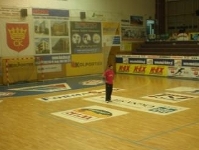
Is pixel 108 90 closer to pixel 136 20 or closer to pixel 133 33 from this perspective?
pixel 133 33

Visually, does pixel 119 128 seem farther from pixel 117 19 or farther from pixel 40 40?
pixel 117 19

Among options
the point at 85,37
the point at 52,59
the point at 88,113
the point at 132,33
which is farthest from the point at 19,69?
the point at 132,33

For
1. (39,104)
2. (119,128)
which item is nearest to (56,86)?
(39,104)

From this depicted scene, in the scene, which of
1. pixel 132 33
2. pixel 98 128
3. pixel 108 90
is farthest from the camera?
pixel 132 33

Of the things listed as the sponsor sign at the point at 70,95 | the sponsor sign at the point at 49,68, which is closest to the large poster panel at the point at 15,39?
the sponsor sign at the point at 49,68

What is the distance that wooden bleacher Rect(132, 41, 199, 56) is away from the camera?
1900 cm

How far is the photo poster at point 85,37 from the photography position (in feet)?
59.4

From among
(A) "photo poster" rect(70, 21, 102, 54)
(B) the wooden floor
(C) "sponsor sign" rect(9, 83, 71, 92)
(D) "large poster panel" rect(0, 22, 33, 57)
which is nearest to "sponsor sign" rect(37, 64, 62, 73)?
(D) "large poster panel" rect(0, 22, 33, 57)

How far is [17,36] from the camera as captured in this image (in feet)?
51.9

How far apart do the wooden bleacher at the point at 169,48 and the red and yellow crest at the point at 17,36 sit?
25.6 ft

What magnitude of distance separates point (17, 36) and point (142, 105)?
8761mm

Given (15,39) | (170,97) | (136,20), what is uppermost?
(136,20)

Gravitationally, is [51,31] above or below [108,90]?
above

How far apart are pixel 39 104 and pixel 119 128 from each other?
3964 mm
